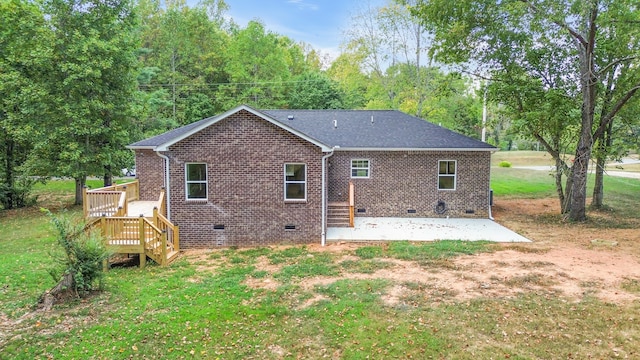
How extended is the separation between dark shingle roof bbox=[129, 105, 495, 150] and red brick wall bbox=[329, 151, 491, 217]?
1.40ft

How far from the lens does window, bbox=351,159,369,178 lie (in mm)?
16844

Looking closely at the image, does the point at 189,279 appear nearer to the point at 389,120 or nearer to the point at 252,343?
the point at 252,343

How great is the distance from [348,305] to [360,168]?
9949 mm

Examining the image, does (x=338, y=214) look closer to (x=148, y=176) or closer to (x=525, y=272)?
(x=525, y=272)

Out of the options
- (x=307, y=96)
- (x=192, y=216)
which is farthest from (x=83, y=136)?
(x=307, y=96)

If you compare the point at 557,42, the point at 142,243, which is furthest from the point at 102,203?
the point at 557,42

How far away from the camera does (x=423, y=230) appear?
1414cm

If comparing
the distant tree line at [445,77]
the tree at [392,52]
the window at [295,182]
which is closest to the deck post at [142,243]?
the window at [295,182]

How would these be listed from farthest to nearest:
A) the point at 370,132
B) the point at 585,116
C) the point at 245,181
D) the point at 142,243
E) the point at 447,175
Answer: the point at 370,132 → the point at 447,175 → the point at 585,116 → the point at 245,181 → the point at 142,243

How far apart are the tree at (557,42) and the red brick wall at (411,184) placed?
3749 mm

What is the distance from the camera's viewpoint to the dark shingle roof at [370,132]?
1639 cm

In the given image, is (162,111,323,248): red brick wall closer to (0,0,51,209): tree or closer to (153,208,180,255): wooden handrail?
(153,208,180,255): wooden handrail

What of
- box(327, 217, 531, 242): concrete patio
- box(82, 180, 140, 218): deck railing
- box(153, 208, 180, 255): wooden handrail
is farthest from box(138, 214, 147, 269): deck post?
box(327, 217, 531, 242): concrete patio

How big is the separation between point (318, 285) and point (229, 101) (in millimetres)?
30241
